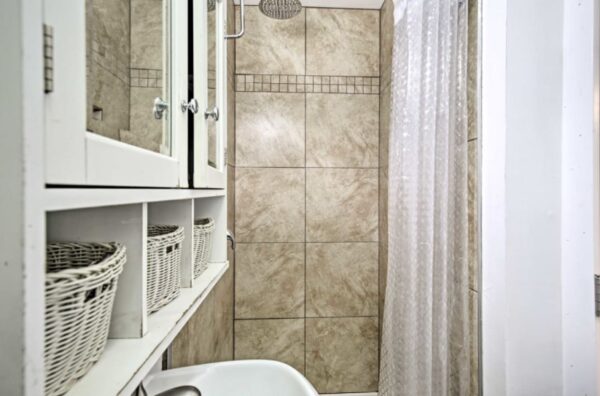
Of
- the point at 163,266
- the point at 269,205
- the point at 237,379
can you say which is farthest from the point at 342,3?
the point at 237,379

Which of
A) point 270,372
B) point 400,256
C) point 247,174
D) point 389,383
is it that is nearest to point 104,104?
point 270,372

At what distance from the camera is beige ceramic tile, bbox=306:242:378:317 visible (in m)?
1.67

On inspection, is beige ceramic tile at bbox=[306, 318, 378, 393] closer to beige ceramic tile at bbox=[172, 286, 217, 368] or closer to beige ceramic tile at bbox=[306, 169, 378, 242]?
beige ceramic tile at bbox=[306, 169, 378, 242]

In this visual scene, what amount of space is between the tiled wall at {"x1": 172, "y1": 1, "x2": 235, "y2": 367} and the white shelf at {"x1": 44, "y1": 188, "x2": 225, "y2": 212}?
638mm

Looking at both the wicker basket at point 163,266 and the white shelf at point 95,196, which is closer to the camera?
the white shelf at point 95,196

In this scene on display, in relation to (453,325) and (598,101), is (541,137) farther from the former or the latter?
(453,325)

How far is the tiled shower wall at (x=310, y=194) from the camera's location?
5.43 feet

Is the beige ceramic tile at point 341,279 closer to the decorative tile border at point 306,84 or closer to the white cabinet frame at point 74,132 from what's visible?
the decorative tile border at point 306,84

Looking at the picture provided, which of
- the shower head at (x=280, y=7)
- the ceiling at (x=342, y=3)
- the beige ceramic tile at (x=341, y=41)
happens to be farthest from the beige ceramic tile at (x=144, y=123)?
the ceiling at (x=342, y=3)

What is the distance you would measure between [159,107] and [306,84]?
1.30 m

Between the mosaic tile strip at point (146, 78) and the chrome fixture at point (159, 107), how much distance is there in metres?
0.02

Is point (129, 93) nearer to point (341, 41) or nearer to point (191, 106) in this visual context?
point (191, 106)

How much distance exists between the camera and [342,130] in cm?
168

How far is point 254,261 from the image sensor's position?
1.66 meters
